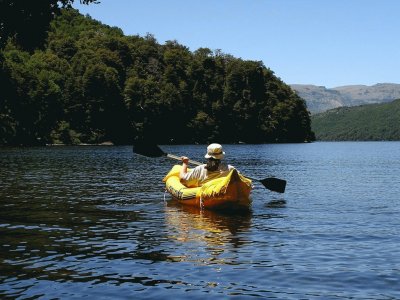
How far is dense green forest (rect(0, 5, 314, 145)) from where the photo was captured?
119m

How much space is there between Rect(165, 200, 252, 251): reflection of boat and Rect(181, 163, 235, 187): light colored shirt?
1120 mm

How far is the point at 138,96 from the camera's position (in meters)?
144

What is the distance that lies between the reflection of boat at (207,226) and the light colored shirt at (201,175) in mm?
1120

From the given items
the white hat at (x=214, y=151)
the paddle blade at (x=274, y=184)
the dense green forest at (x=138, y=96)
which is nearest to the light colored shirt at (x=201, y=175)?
the white hat at (x=214, y=151)

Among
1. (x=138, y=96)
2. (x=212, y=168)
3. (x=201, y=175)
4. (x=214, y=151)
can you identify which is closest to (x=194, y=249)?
(x=214, y=151)

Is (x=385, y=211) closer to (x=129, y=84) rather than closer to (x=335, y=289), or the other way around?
(x=335, y=289)

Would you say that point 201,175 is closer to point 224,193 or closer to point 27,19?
point 224,193

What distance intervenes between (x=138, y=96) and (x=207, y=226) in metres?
129

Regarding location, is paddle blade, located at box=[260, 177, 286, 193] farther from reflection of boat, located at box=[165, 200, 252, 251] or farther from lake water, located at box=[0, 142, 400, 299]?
reflection of boat, located at box=[165, 200, 252, 251]

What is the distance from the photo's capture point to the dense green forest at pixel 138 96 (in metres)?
119

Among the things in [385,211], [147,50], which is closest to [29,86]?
[147,50]

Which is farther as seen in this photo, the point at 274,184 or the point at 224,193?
the point at 274,184

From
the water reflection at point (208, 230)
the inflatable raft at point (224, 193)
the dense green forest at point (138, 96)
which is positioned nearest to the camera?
the water reflection at point (208, 230)

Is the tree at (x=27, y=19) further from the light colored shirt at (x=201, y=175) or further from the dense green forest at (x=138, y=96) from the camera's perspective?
the dense green forest at (x=138, y=96)
